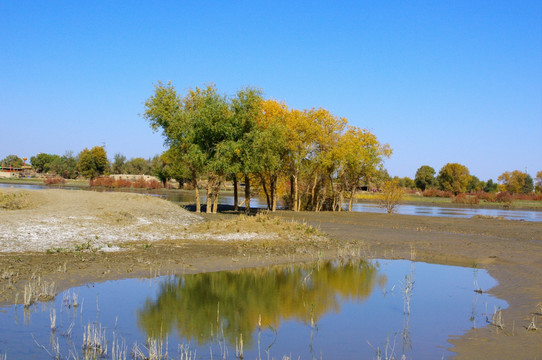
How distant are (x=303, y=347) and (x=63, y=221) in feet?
51.7

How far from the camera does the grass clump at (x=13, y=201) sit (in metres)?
25.2

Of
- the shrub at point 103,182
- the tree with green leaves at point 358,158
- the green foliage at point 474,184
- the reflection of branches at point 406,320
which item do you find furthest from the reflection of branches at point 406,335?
the green foliage at point 474,184

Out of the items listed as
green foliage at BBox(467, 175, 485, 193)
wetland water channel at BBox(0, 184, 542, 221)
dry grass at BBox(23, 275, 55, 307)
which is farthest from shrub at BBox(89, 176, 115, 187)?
green foliage at BBox(467, 175, 485, 193)

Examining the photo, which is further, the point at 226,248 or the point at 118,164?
the point at 118,164

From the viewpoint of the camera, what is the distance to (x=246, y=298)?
1324 centimetres

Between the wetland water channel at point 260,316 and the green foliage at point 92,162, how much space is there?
105 meters

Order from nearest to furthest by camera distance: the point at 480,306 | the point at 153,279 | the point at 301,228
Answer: the point at 480,306
the point at 153,279
the point at 301,228

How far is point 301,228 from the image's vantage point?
25.8 metres

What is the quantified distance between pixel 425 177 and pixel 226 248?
14068 cm

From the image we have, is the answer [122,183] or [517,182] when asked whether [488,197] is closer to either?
[517,182]

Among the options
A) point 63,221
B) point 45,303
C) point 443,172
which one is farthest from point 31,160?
point 45,303

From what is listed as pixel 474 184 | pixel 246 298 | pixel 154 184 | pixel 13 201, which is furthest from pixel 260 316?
pixel 474 184

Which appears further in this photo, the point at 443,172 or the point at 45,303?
the point at 443,172

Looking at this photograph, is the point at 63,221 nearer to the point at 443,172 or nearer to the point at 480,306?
the point at 480,306
